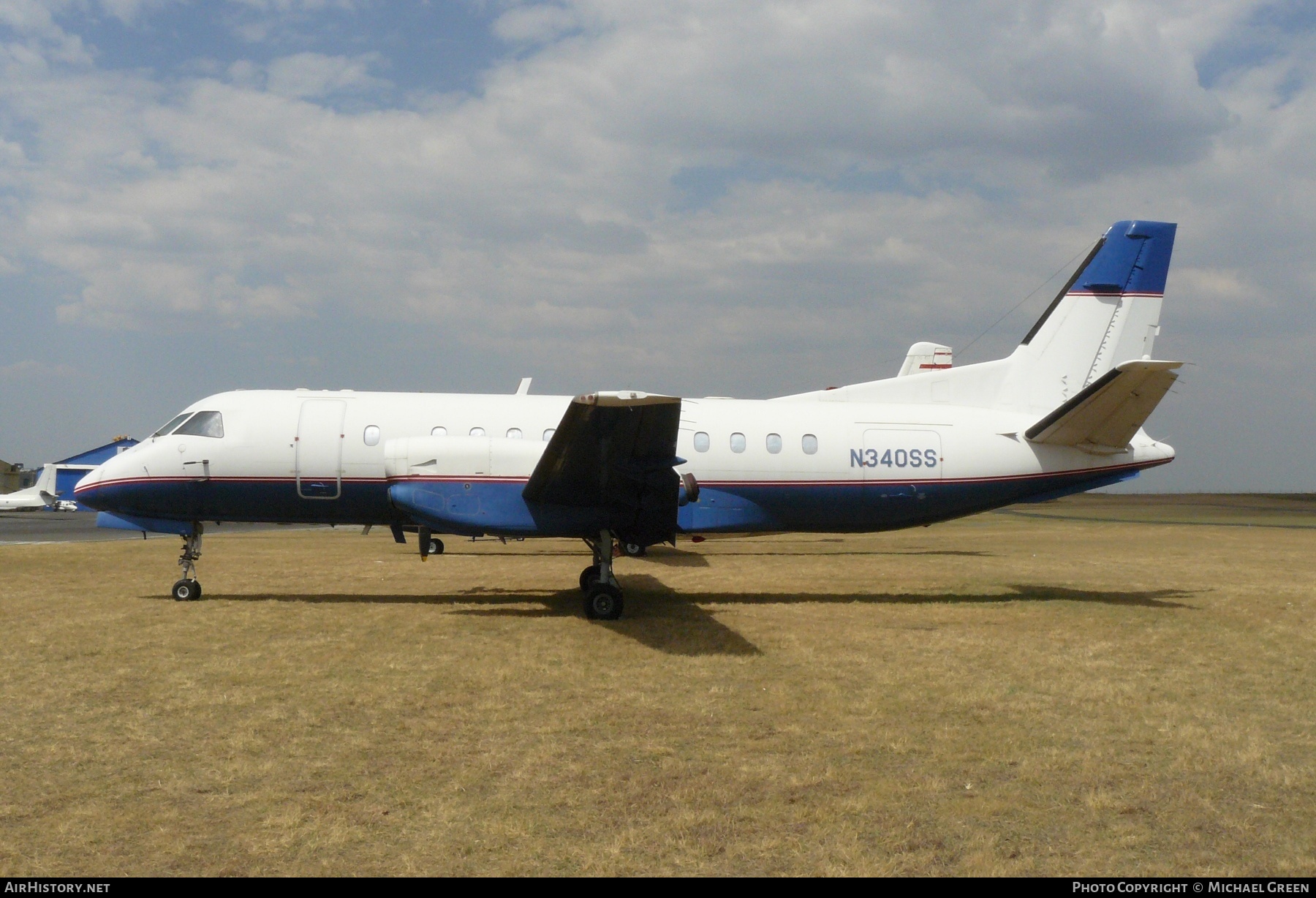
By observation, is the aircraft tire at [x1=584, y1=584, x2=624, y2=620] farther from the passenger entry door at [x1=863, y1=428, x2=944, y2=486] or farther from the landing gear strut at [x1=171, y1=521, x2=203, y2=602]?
the landing gear strut at [x1=171, y1=521, x2=203, y2=602]

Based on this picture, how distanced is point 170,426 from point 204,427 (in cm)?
63

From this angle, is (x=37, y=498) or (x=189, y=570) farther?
(x=37, y=498)

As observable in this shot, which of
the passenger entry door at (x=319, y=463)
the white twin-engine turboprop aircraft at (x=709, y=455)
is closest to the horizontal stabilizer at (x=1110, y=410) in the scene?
the white twin-engine turboprop aircraft at (x=709, y=455)

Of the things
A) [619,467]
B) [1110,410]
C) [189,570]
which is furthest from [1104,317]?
[189,570]

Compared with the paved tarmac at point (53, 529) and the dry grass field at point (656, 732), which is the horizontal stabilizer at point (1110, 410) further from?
the paved tarmac at point (53, 529)

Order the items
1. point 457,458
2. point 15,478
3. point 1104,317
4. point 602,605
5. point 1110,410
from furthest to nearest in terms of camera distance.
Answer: point 15,478, point 1104,317, point 1110,410, point 457,458, point 602,605

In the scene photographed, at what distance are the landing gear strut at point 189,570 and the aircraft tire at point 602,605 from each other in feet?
18.7

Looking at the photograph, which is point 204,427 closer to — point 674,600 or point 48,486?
point 674,600

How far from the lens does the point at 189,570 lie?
43.3 ft

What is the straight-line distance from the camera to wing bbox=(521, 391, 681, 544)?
35.4ft

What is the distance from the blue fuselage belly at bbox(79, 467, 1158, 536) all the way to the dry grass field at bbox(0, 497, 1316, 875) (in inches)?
47.8

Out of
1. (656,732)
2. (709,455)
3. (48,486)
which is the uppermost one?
(709,455)
